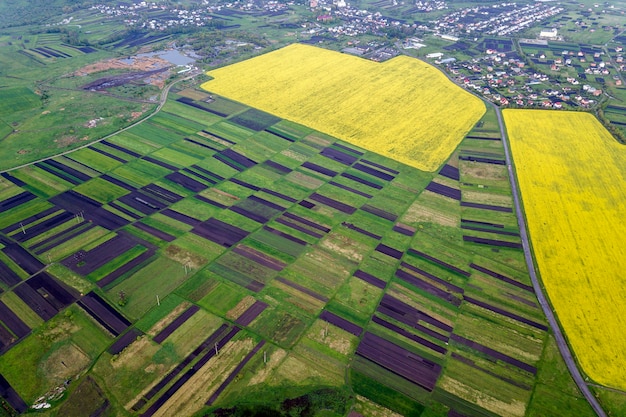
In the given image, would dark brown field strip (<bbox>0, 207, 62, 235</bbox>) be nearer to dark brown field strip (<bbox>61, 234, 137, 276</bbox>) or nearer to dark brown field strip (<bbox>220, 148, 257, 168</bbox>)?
dark brown field strip (<bbox>61, 234, 137, 276</bbox>)

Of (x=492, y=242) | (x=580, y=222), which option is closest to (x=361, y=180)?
(x=492, y=242)

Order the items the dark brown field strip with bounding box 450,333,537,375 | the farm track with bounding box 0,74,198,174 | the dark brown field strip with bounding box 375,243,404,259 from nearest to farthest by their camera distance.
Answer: the dark brown field strip with bounding box 450,333,537,375
the dark brown field strip with bounding box 375,243,404,259
the farm track with bounding box 0,74,198,174

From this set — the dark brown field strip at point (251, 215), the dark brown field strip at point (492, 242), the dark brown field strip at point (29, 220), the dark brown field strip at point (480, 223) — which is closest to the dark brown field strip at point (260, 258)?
the dark brown field strip at point (251, 215)

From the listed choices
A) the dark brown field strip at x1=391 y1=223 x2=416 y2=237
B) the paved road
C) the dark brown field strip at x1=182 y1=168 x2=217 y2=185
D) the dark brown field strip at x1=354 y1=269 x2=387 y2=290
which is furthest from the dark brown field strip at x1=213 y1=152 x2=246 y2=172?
the paved road

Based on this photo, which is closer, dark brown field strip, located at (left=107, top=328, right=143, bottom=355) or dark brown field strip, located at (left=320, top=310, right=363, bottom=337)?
dark brown field strip, located at (left=107, top=328, right=143, bottom=355)

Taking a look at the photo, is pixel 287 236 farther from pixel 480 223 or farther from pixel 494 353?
pixel 494 353

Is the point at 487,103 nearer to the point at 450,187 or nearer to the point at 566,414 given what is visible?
the point at 450,187

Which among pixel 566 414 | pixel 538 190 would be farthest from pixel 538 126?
pixel 566 414
